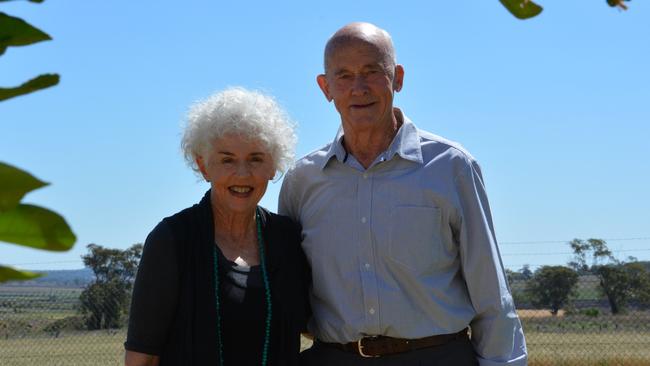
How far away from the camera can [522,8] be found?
1.64 ft

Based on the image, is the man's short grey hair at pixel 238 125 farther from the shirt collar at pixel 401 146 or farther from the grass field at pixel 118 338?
the grass field at pixel 118 338

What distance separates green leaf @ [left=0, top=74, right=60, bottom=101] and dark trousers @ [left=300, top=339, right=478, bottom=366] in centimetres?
249

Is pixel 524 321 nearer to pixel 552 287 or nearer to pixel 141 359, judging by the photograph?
pixel 552 287

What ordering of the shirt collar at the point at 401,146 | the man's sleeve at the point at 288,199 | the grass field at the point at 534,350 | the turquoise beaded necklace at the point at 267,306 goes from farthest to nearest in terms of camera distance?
the grass field at the point at 534,350 < the man's sleeve at the point at 288,199 < the shirt collar at the point at 401,146 < the turquoise beaded necklace at the point at 267,306

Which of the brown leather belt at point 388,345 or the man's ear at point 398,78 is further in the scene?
the man's ear at point 398,78

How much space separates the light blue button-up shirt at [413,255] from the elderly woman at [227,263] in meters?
0.14

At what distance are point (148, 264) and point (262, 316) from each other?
14.1 inches

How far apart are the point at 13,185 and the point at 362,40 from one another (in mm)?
2612

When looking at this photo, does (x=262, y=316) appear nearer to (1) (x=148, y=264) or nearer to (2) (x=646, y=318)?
(1) (x=148, y=264)

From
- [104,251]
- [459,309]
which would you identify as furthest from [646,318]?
[459,309]

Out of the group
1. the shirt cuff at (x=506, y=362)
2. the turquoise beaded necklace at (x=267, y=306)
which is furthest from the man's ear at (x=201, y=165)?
the shirt cuff at (x=506, y=362)

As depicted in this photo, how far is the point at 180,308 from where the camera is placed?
266cm

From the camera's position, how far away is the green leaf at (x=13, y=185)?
0.42 metres

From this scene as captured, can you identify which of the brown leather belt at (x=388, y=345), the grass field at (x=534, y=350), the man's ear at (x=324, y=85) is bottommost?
the grass field at (x=534, y=350)
